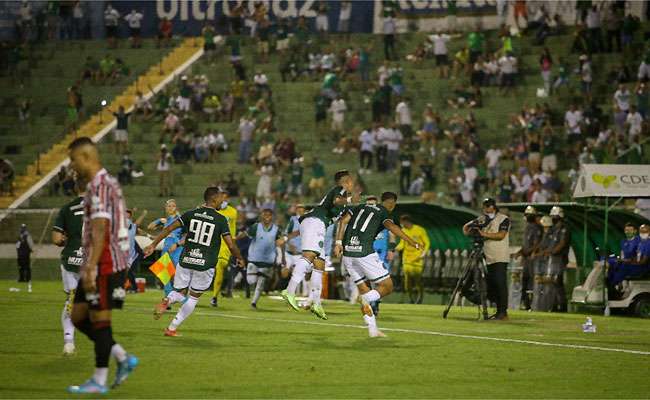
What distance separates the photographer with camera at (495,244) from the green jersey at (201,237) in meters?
6.49

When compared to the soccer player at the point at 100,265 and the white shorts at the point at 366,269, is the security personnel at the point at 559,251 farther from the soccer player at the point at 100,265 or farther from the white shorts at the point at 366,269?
the soccer player at the point at 100,265

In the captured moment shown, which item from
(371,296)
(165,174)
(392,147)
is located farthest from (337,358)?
(165,174)

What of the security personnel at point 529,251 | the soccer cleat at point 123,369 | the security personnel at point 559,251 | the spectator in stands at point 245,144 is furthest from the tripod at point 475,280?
the spectator in stands at point 245,144

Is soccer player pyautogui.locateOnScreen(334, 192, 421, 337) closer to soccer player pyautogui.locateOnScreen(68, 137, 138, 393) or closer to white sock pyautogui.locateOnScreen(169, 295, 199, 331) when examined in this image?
white sock pyautogui.locateOnScreen(169, 295, 199, 331)

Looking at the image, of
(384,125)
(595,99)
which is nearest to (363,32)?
(384,125)

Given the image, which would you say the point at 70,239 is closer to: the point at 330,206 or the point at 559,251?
the point at 330,206

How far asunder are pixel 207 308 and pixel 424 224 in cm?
1053

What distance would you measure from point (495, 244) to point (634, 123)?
18.9 meters

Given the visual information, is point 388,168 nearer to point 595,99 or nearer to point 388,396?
point 595,99

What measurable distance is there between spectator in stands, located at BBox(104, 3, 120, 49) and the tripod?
119ft

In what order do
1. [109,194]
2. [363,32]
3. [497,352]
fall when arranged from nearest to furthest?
[109,194], [497,352], [363,32]

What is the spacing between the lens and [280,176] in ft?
154

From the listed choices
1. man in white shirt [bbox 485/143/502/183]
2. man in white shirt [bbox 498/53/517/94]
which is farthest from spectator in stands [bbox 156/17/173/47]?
man in white shirt [bbox 485/143/502/183]

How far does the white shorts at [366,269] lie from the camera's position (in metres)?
19.4
